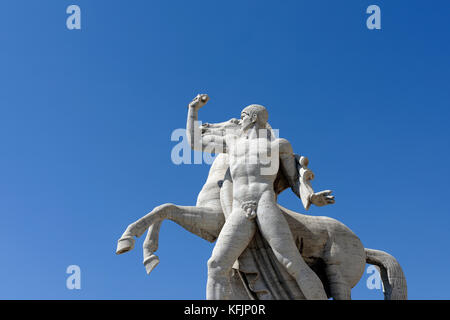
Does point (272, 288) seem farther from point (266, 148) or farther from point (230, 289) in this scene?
point (266, 148)

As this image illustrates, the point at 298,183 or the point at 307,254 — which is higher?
the point at 298,183

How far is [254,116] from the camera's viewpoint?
11.9 meters

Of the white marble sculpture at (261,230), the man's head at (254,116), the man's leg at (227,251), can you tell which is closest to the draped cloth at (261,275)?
the white marble sculpture at (261,230)

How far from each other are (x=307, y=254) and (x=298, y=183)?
1317 mm

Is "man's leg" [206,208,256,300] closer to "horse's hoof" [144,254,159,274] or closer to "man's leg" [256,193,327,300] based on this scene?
"man's leg" [256,193,327,300]

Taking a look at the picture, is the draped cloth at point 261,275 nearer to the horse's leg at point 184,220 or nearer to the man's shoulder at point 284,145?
the horse's leg at point 184,220

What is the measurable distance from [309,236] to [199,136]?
2.81 m

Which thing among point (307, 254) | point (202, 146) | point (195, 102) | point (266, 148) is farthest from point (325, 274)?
point (195, 102)

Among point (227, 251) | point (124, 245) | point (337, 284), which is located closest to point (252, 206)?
point (227, 251)

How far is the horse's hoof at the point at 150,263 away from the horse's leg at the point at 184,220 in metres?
0.16

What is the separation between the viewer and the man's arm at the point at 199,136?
12.0 m

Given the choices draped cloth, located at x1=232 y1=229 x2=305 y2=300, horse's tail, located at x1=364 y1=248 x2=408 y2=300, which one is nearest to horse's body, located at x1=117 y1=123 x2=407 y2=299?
horse's tail, located at x1=364 y1=248 x2=408 y2=300

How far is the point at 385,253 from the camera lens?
12.4 meters
